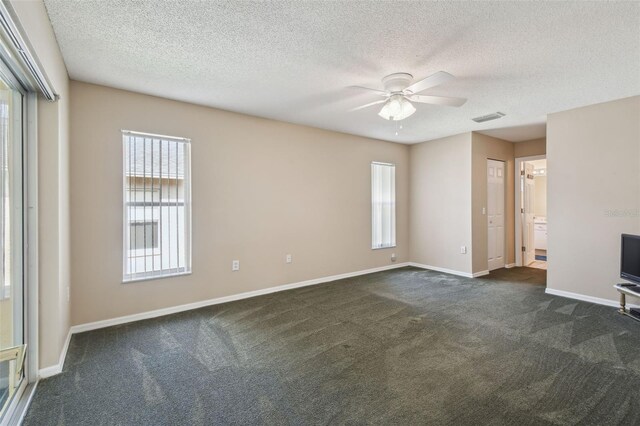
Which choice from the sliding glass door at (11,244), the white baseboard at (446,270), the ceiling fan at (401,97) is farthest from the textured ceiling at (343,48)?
the white baseboard at (446,270)

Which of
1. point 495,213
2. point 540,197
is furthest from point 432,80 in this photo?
point 540,197

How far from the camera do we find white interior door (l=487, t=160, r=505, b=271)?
18.7 ft

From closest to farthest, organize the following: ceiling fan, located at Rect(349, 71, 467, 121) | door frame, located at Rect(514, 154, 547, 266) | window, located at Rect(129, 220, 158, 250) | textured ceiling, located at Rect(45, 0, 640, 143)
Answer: textured ceiling, located at Rect(45, 0, 640, 143)
ceiling fan, located at Rect(349, 71, 467, 121)
window, located at Rect(129, 220, 158, 250)
door frame, located at Rect(514, 154, 547, 266)

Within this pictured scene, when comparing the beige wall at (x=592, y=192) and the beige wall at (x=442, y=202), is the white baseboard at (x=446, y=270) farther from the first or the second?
the beige wall at (x=592, y=192)

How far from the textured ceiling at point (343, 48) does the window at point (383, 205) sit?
89.0 inches

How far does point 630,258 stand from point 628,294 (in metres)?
0.41

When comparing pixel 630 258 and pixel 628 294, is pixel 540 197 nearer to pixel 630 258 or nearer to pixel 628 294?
pixel 630 258

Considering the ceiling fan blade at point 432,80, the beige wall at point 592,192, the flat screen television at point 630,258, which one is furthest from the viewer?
the beige wall at point 592,192

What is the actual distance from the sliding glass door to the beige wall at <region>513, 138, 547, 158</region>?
7208 millimetres

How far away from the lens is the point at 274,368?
2.37m

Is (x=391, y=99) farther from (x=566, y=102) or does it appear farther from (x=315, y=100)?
(x=566, y=102)

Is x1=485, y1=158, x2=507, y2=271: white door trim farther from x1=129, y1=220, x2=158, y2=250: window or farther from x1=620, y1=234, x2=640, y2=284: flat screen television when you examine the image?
x1=129, y1=220, x2=158, y2=250: window

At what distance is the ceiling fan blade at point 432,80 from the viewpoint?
2.30 m

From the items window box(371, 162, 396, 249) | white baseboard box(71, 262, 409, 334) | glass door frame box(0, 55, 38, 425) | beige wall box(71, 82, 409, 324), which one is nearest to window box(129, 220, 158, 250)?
beige wall box(71, 82, 409, 324)
